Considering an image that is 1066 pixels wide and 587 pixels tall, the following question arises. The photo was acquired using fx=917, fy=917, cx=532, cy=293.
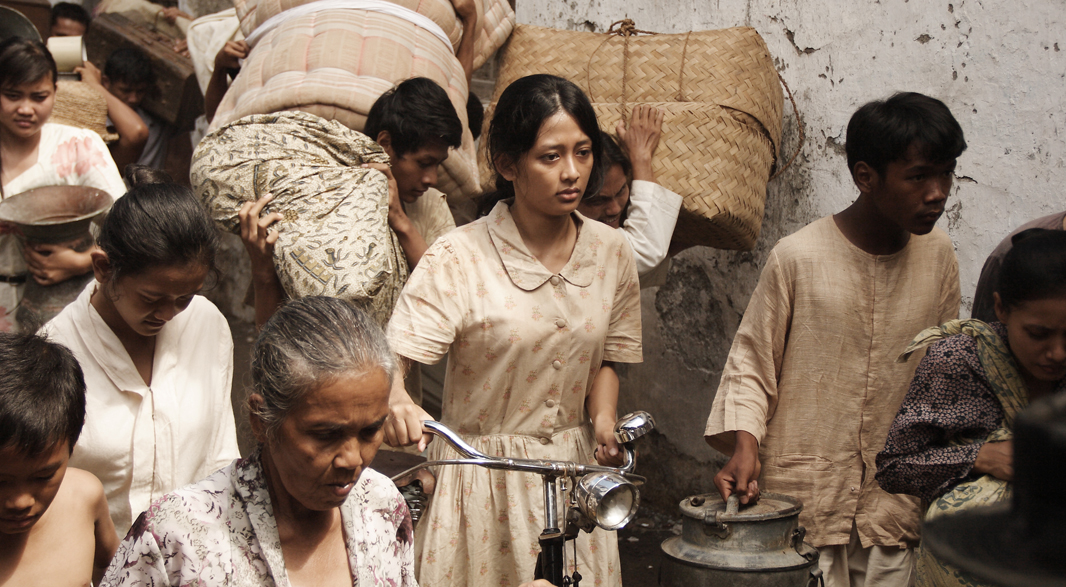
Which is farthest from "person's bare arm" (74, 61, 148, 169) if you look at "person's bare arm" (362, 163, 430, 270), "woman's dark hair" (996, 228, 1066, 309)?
"woman's dark hair" (996, 228, 1066, 309)

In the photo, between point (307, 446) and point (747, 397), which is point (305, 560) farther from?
point (747, 397)

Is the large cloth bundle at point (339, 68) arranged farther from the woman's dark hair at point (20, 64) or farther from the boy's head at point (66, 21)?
the boy's head at point (66, 21)

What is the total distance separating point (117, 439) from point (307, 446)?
994 millimetres

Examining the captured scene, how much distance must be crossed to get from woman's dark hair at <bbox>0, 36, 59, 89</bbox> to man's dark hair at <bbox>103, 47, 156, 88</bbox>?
6.73 feet

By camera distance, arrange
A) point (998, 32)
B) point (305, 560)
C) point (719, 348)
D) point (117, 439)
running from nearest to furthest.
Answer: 1. point (305, 560)
2. point (117, 439)
3. point (998, 32)
4. point (719, 348)

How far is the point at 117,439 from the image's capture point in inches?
92.7

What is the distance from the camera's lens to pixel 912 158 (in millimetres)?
2701

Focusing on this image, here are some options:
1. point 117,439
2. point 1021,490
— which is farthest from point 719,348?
point 1021,490

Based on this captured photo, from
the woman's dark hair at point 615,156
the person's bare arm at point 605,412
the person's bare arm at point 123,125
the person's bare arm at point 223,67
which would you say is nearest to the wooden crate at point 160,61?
the person's bare arm at point 123,125

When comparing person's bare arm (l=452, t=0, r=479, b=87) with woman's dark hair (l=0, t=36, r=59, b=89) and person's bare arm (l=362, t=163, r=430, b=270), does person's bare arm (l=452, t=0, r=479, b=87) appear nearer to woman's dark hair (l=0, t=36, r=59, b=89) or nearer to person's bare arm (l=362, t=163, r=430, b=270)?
person's bare arm (l=362, t=163, r=430, b=270)

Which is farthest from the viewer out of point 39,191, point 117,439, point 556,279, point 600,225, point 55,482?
point 39,191

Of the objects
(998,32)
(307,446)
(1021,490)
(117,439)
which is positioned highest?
(998,32)

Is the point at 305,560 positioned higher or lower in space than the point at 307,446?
lower

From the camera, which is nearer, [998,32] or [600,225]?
[600,225]
